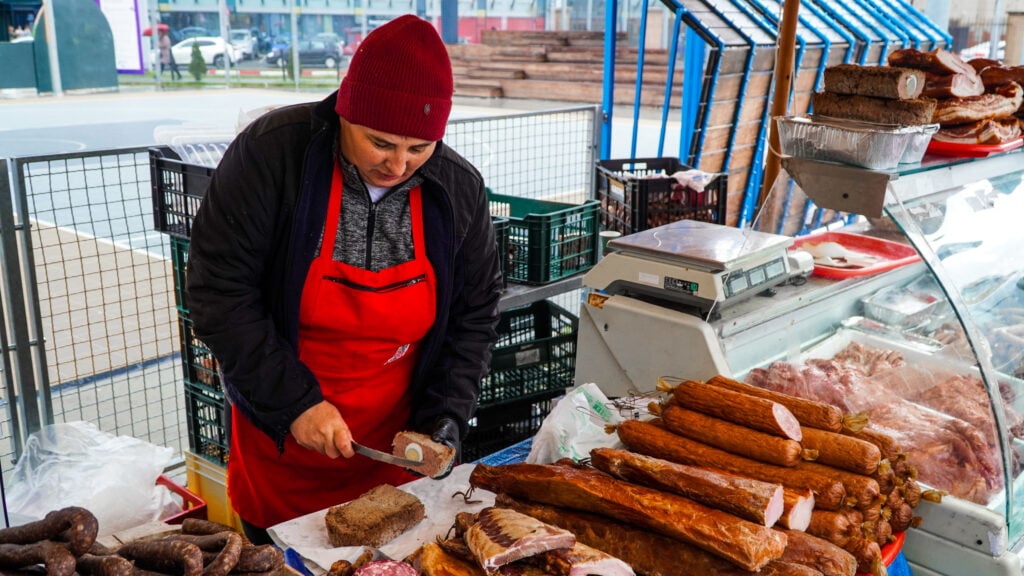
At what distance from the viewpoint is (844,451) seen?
2.16 meters

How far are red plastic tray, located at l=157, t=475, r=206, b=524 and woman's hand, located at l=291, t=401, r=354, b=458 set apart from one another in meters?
1.22

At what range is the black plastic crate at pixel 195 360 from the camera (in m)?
3.60

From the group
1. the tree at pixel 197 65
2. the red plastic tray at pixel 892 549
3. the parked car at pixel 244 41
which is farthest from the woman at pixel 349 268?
the parked car at pixel 244 41

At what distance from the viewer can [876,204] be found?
8.59 ft

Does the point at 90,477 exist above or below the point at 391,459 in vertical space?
below

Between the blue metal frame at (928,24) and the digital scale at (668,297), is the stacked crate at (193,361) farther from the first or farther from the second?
the blue metal frame at (928,24)

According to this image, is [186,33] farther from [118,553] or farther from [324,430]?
[118,553]

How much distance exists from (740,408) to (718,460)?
17cm

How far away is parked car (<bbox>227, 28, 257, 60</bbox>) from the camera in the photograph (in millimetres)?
29391

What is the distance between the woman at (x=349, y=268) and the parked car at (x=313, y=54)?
2935 cm

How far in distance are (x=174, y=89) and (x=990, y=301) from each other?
27409 millimetres

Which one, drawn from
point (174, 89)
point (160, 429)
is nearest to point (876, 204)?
point (160, 429)

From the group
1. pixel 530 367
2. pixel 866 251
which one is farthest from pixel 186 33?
pixel 866 251

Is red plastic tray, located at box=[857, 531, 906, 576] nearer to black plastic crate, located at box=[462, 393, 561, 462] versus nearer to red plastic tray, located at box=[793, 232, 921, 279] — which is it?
red plastic tray, located at box=[793, 232, 921, 279]
